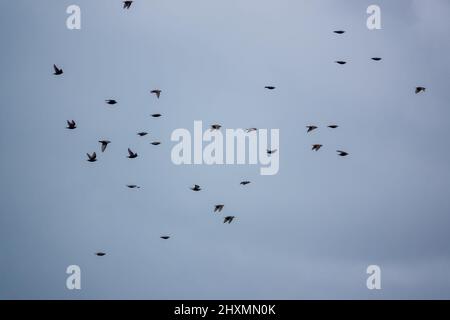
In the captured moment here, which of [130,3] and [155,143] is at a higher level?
[130,3]

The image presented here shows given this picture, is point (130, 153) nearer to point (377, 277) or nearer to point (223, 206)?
point (223, 206)

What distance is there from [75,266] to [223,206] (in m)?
8.41

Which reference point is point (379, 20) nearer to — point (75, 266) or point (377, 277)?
point (377, 277)

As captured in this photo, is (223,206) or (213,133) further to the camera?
(223,206)

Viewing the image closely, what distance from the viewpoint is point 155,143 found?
161ft

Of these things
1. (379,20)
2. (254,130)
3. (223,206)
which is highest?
(379,20)

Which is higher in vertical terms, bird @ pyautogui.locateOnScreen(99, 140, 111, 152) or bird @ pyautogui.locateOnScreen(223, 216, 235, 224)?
bird @ pyautogui.locateOnScreen(99, 140, 111, 152)

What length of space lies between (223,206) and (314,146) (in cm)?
574

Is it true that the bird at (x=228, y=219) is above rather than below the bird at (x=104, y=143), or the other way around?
below
